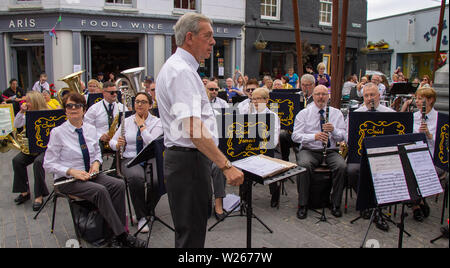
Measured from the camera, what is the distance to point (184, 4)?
1579 centimetres

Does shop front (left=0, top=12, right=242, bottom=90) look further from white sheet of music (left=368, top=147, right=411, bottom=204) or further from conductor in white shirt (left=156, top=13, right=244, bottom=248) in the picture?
white sheet of music (left=368, top=147, right=411, bottom=204)

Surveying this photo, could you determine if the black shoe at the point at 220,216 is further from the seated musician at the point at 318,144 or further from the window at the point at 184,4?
the window at the point at 184,4

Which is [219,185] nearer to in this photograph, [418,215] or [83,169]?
[83,169]

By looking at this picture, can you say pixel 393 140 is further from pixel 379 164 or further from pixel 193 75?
pixel 193 75

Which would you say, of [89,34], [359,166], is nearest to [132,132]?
[359,166]

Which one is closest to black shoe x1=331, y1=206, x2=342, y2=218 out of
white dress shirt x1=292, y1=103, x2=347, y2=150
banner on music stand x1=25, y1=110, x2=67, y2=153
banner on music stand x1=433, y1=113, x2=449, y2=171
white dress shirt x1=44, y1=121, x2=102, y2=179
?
white dress shirt x1=292, y1=103, x2=347, y2=150

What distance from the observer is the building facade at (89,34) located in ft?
43.3

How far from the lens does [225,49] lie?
1739 centimetres

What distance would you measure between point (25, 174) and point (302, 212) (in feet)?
12.9

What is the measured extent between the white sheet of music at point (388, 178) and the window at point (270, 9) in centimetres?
1590

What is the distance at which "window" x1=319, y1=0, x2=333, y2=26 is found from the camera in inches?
809

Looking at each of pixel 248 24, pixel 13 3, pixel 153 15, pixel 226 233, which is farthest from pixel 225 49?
pixel 226 233

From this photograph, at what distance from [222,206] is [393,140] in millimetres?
2329

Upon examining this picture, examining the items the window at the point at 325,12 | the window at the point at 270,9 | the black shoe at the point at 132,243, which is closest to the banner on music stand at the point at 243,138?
the black shoe at the point at 132,243
